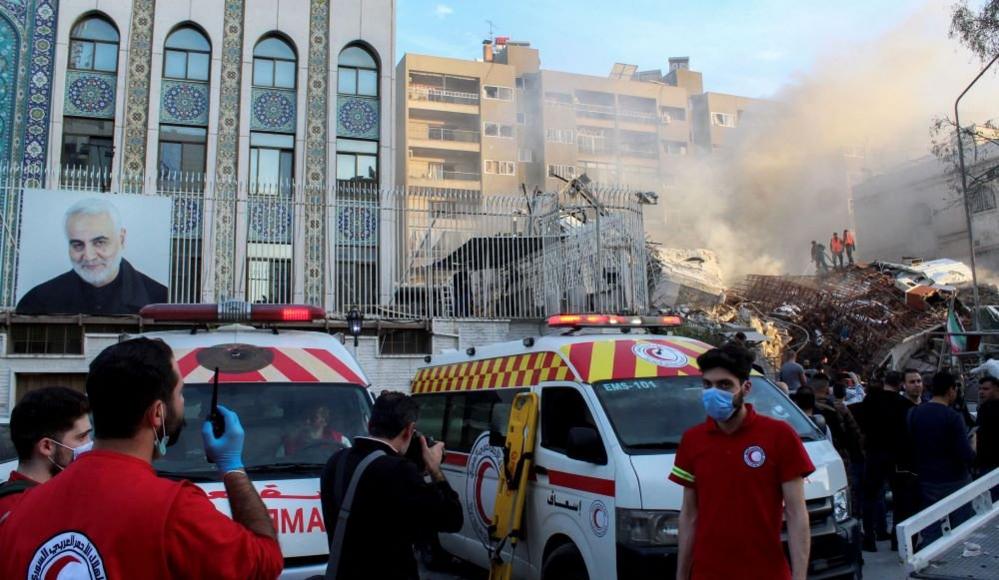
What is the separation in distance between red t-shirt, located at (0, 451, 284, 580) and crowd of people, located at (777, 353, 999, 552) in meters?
5.89

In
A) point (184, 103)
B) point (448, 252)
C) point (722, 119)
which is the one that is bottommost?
point (448, 252)

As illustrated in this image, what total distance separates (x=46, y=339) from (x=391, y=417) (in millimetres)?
12018

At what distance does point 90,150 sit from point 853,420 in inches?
668

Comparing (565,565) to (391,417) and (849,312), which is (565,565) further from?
(849,312)

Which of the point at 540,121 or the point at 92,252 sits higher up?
the point at 540,121

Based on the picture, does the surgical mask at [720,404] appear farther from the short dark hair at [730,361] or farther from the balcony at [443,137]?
the balcony at [443,137]

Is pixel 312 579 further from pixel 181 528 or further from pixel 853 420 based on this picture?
pixel 853 420

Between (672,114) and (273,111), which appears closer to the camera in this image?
(273,111)

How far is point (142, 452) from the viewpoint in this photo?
1.98 meters

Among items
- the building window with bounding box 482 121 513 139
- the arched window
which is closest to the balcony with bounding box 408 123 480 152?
the building window with bounding box 482 121 513 139

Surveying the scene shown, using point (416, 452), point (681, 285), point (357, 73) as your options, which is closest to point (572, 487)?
point (416, 452)

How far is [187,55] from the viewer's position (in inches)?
715

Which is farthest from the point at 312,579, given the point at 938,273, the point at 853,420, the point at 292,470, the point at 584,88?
the point at 584,88

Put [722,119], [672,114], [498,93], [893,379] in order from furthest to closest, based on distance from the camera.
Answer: [722,119]
[672,114]
[498,93]
[893,379]
